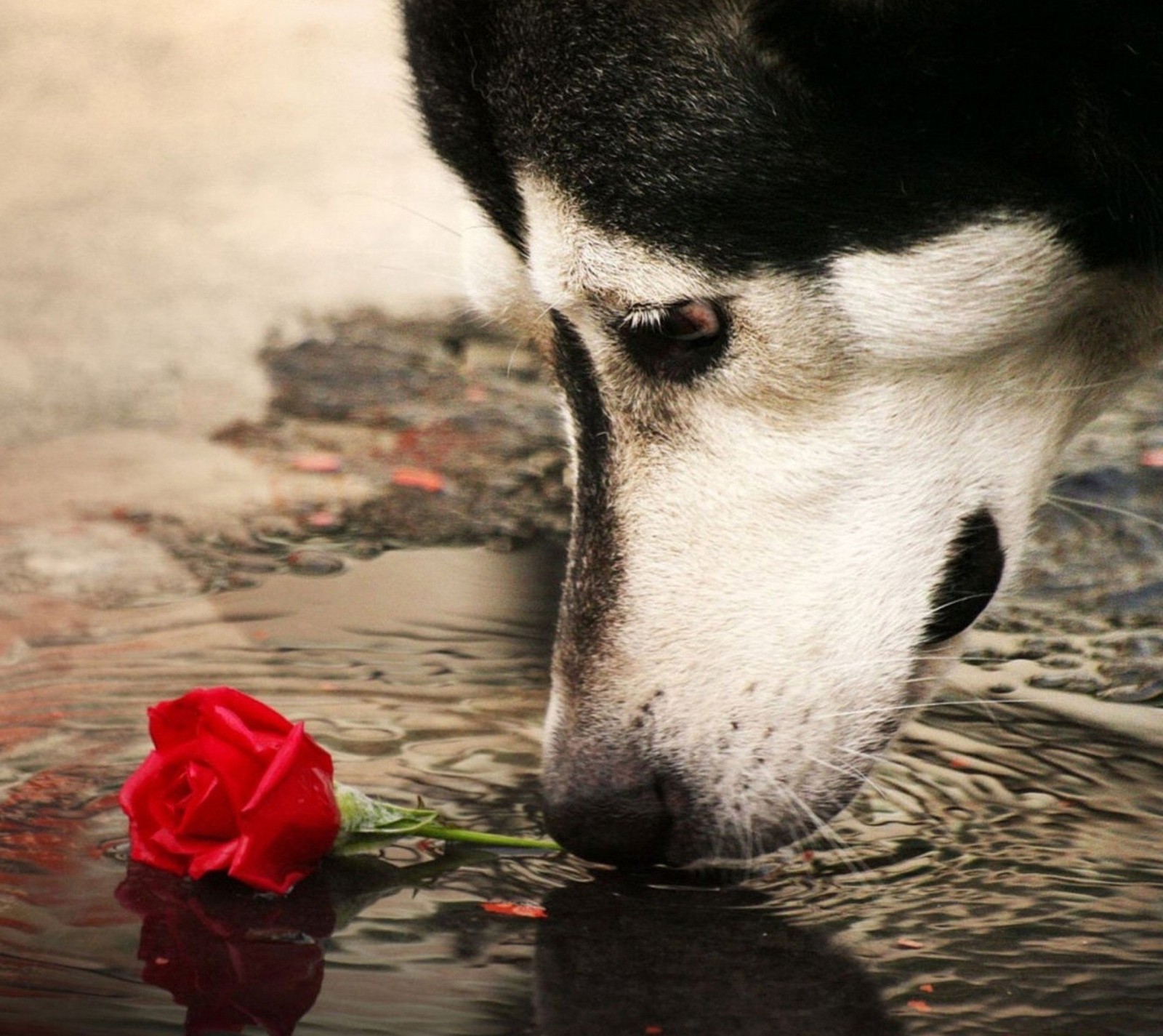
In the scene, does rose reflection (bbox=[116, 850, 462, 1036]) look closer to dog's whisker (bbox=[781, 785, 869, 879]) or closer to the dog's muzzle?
the dog's muzzle

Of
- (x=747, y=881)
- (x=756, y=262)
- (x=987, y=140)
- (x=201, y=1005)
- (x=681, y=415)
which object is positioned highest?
(x=987, y=140)

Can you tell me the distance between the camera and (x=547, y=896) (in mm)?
2469

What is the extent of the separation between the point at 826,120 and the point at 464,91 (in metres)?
0.54

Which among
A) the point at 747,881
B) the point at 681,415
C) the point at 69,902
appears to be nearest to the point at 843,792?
the point at 747,881

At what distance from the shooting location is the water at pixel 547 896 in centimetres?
217

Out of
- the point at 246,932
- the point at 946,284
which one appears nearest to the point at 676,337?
the point at 946,284

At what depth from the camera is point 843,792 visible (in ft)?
8.21

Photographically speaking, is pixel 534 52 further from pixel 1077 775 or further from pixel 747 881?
pixel 1077 775

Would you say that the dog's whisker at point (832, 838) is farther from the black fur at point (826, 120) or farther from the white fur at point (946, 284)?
the black fur at point (826, 120)

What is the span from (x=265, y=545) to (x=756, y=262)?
2283mm

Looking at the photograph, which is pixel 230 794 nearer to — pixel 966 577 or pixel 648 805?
pixel 648 805

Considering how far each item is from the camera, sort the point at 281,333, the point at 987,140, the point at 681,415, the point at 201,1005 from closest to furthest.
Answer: the point at 201,1005 < the point at 987,140 < the point at 681,415 < the point at 281,333

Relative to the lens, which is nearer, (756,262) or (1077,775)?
(756,262)

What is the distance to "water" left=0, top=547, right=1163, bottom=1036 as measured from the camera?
2.17 meters
